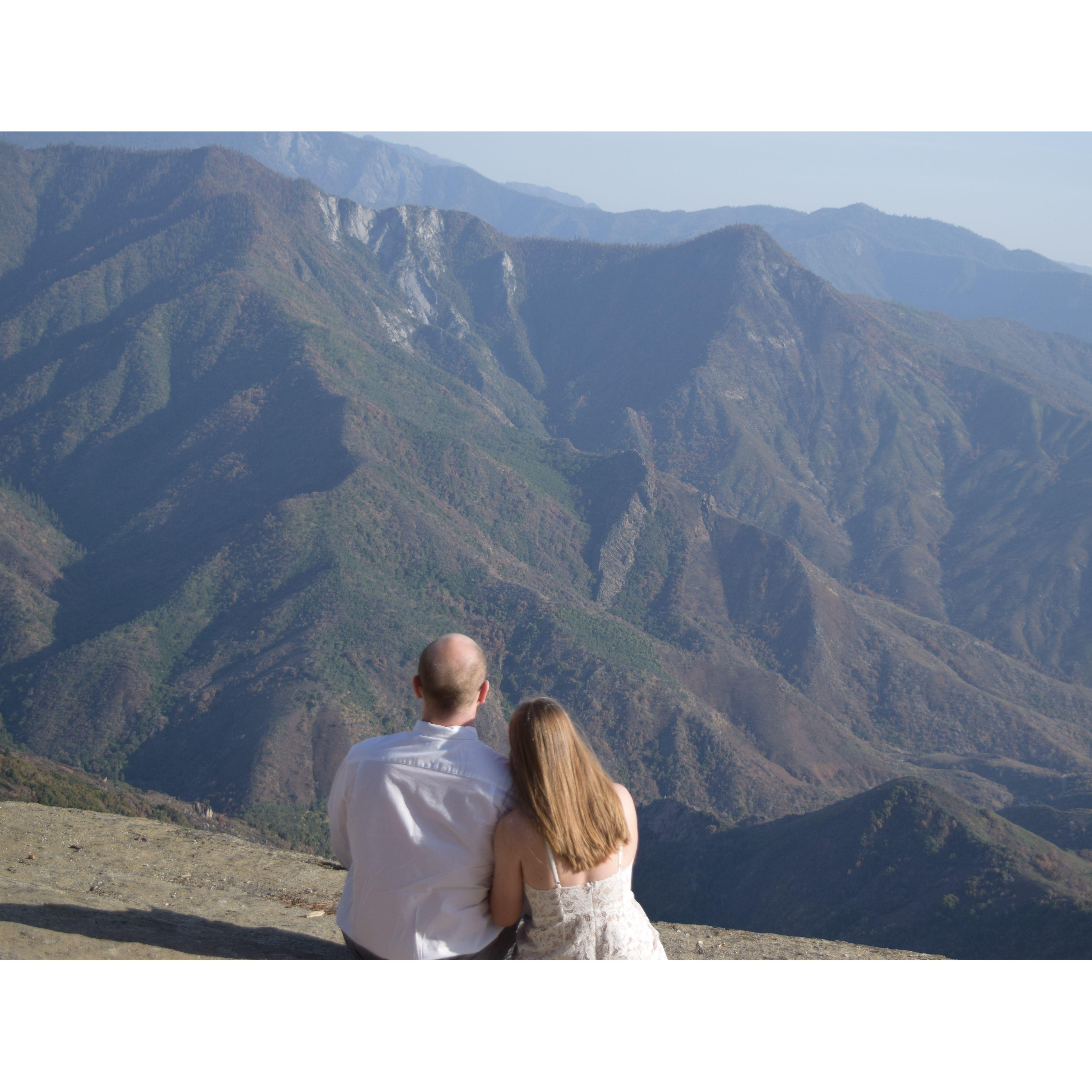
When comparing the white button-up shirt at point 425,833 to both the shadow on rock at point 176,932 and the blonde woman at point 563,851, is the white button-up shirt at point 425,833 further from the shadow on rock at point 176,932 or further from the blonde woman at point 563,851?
the shadow on rock at point 176,932

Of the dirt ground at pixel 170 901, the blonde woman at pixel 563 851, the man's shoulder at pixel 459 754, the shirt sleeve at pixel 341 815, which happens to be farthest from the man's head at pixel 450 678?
the dirt ground at pixel 170 901

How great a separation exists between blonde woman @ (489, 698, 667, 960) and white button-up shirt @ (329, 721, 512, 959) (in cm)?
12

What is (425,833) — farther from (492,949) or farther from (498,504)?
(498,504)

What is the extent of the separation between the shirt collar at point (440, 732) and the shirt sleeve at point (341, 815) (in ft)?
1.38

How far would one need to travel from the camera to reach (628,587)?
255ft

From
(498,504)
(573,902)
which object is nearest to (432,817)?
(573,902)

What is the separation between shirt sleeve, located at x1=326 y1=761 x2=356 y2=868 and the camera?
459 cm

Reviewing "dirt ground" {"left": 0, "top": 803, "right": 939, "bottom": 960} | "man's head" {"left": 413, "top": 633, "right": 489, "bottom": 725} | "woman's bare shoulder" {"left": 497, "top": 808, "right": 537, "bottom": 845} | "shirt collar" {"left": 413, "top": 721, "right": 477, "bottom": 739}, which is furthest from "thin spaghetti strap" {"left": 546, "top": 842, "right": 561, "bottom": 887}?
"dirt ground" {"left": 0, "top": 803, "right": 939, "bottom": 960}

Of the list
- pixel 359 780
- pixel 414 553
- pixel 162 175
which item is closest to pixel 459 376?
pixel 162 175

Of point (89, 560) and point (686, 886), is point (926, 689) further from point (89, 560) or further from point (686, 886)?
point (89, 560)

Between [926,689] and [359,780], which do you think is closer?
[359,780]

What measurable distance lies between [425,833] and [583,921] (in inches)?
39.0

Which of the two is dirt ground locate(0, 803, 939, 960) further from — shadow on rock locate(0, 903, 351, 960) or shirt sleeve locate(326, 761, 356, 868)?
shirt sleeve locate(326, 761, 356, 868)

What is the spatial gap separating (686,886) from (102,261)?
99.6m
